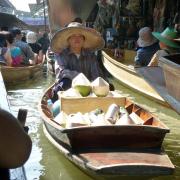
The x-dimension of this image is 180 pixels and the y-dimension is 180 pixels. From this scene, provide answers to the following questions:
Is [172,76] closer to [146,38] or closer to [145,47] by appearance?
[146,38]

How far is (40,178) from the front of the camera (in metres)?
4.19

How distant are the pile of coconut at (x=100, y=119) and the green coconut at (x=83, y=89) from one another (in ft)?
1.33

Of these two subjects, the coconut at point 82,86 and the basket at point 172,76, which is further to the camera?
the coconut at point 82,86

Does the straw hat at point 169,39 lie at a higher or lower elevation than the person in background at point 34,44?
higher

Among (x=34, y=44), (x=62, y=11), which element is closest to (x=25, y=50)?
(x=34, y=44)

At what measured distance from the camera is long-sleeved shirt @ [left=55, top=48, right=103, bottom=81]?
534 centimetres

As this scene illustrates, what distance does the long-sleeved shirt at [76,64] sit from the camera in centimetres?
534

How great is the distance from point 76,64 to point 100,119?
5.76ft

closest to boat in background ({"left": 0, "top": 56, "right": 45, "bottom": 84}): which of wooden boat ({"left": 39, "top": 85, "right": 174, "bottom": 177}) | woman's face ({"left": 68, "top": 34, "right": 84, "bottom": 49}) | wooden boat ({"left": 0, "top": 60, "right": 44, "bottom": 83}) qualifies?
wooden boat ({"left": 0, "top": 60, "right": 44, "bottom": 83})

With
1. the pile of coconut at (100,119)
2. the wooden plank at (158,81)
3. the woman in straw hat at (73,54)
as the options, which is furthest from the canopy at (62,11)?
the wooden plank at (158,81)

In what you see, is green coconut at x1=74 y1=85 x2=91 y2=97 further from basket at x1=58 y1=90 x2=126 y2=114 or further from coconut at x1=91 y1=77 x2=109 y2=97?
basket at x1=58 y1=90 x2=126 y2=114

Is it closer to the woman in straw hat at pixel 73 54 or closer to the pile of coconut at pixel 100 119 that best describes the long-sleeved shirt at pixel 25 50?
the woman in straw hat at pixel 73 54

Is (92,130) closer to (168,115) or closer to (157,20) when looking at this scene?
(168,115)

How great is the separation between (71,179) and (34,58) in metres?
6.43
